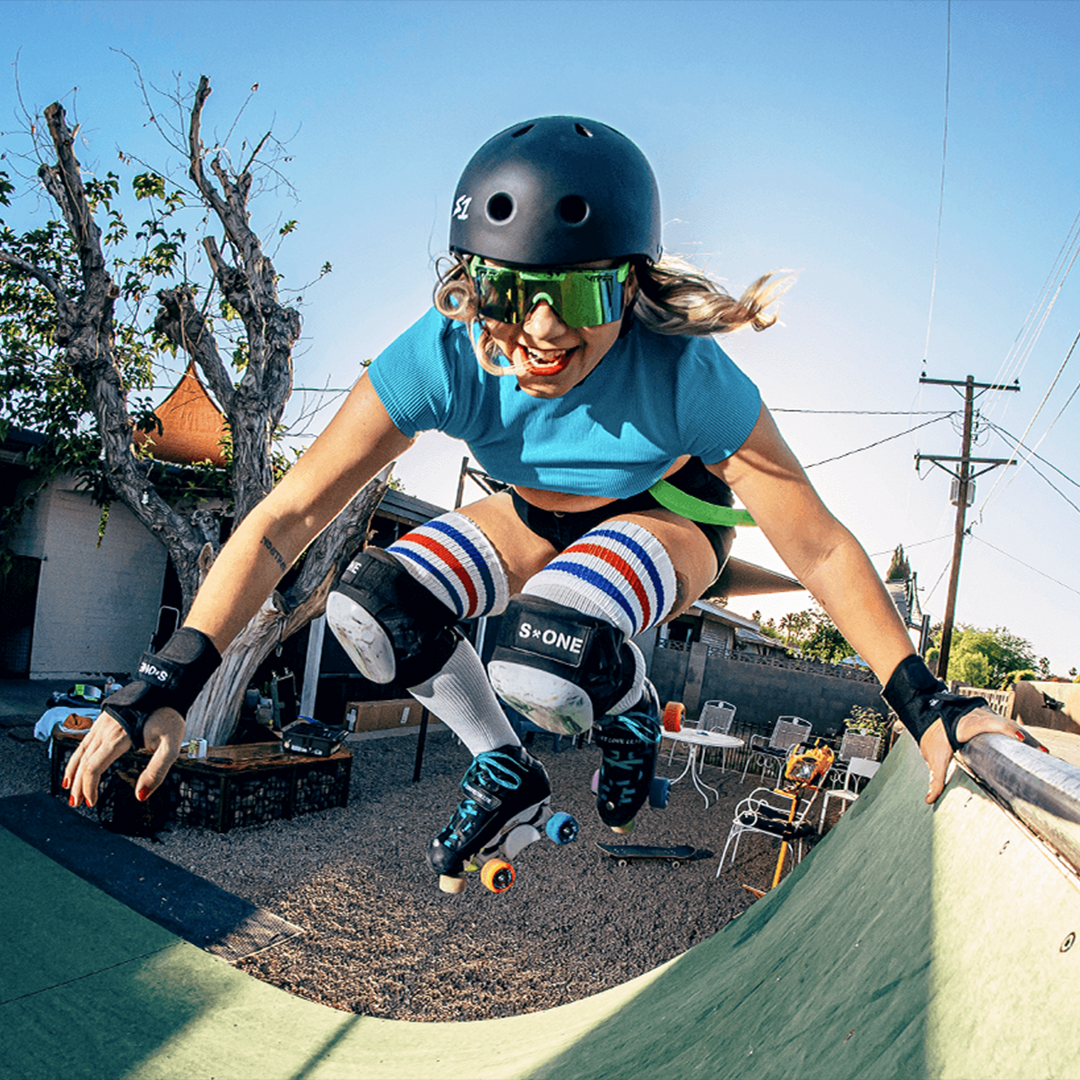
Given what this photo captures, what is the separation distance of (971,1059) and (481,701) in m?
1.14

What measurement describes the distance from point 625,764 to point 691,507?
0.67 metres

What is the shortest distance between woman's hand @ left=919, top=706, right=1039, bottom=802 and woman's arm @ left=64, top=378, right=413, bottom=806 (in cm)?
126

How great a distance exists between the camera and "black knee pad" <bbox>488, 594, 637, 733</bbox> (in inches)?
54.0

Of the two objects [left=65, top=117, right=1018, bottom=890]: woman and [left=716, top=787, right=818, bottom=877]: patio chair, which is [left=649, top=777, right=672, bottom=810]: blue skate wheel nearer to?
[left=65, top=117, right=1018, bottom=890]: woman

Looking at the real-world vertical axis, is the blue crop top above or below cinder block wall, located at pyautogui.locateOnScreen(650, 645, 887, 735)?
above

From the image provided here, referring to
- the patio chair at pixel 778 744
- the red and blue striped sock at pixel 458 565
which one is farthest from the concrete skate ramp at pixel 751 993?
the patio chair at pixel 778 744

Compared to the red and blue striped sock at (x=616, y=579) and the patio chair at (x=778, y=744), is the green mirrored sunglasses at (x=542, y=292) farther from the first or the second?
the patio chair at (x=778, y=744)

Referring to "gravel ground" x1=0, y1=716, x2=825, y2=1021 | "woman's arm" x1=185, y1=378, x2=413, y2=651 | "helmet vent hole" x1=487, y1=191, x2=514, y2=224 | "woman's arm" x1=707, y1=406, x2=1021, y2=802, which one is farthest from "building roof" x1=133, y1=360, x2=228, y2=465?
"woman's arm" x1=707, y1=406, x2=1021, y2=802

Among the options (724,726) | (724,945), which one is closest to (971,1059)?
(724,945)

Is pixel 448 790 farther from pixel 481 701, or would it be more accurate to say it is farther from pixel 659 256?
pixel 659 256

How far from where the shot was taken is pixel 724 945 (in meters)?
4.07

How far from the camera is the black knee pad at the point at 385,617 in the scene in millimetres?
1585

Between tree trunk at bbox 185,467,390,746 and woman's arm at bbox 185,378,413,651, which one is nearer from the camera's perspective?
woman's arm at bbox 185,378,413,651

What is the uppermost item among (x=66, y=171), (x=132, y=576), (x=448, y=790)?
(x=66, y=171)
